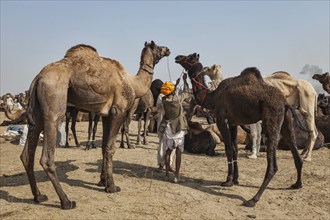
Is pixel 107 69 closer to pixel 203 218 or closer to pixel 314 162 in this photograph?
pixel 203 218

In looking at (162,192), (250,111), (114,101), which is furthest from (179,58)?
(162,192)

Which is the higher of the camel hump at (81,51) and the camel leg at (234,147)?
the camel hump at (81,51)

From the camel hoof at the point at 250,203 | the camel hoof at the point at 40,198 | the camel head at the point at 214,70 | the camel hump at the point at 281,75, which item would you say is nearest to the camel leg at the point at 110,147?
the camel hoof at the point at 40,198

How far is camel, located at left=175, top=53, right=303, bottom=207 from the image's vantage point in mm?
6414

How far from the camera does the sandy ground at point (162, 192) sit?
5.41 metres

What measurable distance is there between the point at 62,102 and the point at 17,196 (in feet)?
6.57

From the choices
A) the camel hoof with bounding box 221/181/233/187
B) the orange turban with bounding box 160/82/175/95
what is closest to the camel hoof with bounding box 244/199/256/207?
the camel hoof with bounding box 221/181/233/187

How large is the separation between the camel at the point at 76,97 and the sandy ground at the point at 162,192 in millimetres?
387

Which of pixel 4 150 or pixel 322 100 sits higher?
pixel 322 100

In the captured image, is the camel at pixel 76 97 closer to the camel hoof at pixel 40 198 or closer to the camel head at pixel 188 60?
the camel hoof at pixel 40 198

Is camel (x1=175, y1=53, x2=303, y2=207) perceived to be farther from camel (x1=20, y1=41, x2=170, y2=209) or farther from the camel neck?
camel (x1=20, y1=41, x2=170, y2=209)

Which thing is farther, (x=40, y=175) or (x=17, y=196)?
(x=40, y=175)

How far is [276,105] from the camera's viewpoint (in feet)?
21.1

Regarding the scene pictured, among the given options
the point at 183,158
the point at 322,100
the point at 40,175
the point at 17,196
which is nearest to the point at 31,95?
the point at 17,196
